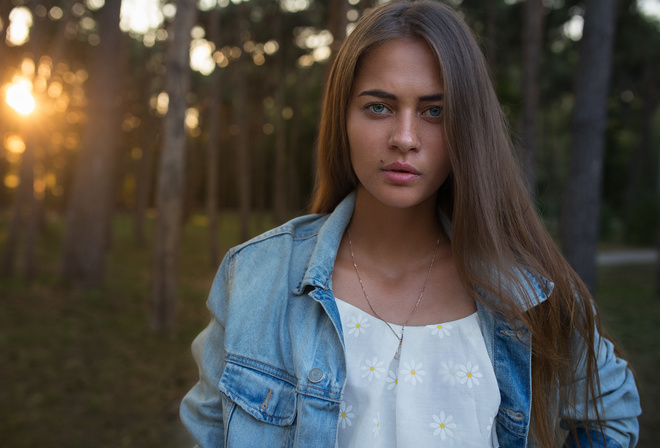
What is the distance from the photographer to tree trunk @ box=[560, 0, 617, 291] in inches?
252

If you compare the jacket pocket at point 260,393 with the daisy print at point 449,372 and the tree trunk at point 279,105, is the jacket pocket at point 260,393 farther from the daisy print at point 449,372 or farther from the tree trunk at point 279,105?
the tree trunk at point 279,105

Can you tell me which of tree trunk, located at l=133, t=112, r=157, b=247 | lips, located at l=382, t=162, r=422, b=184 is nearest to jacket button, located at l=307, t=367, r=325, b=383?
lips, located at l=382, t=162, r=422, b=184

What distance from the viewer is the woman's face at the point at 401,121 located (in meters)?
1.52

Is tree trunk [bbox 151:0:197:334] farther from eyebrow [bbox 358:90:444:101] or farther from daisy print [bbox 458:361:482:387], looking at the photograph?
daisy print [bbox 458:361:482:387]

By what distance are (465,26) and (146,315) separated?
299 inches

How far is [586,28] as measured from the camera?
21.1ft

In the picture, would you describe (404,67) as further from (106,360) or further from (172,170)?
(106,360)

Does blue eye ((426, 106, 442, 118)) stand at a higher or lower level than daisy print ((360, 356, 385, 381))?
higher

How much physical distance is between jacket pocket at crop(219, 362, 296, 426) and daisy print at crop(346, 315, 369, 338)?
248mm

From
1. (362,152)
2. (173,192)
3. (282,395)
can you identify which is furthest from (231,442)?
(173,192)

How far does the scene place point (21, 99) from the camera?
9.55 m

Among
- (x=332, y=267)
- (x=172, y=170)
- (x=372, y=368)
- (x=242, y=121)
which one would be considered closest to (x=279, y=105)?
(x=242, y=121)

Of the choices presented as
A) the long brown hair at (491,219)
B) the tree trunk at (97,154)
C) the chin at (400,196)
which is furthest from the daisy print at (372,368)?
the tree trunk at (97,154)

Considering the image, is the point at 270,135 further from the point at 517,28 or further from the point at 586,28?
the point at 586,28
